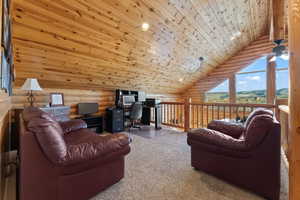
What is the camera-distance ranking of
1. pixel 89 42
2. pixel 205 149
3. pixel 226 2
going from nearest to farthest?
1. pixel 205 149
2. pixel 89 42
3. pixel 226 2

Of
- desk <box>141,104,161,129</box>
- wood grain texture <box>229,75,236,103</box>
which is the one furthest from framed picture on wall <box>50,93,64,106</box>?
wood grain texture <box>229,75,236,103</box>

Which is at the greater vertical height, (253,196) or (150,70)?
(150,70)

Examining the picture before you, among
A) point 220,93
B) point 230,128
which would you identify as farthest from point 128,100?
point 220,93

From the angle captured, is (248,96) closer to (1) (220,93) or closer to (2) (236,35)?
(1) (220,93)

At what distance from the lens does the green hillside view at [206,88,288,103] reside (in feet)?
16.8

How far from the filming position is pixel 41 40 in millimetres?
2451

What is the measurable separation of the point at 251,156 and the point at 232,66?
552 centimetres

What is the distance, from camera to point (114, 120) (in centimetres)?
402

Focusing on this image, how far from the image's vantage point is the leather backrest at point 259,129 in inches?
55.1

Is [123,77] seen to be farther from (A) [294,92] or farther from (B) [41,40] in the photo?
(A) [294,92]

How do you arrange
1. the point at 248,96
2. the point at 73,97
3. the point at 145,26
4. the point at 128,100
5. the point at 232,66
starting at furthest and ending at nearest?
the point at 232,66, the point at 248,96, the point at 128,100, the point at 73,97, the point at 145,26

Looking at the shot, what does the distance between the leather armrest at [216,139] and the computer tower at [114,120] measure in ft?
Result: 8.44

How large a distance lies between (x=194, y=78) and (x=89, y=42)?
4.81 m

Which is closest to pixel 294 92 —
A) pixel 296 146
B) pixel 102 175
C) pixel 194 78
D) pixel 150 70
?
pixel 296 146
